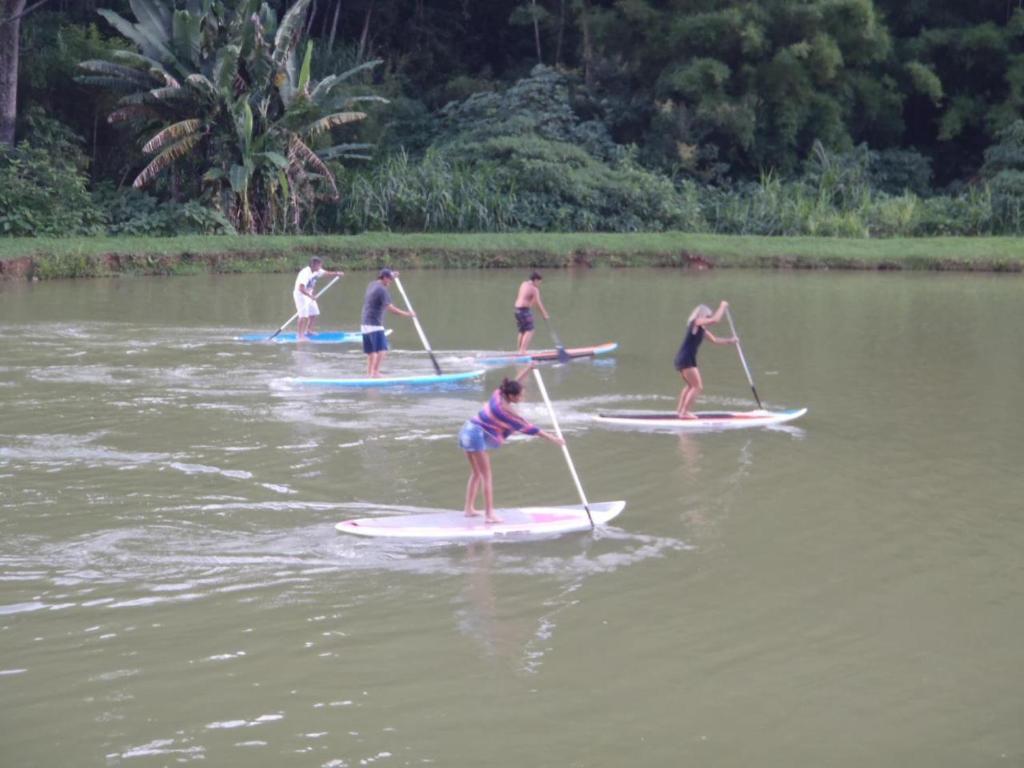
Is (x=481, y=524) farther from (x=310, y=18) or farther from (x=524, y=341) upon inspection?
(x=310, y=18)

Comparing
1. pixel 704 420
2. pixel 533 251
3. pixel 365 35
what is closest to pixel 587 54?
pixel 365 35

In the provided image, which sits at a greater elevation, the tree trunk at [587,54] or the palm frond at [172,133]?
the tree trunk at [587,54]

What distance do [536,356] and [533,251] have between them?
1326cm

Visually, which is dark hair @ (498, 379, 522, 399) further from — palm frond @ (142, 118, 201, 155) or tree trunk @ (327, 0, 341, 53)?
tree trunk @ (327, 0, 341, 53)

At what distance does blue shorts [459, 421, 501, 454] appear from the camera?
9.32m

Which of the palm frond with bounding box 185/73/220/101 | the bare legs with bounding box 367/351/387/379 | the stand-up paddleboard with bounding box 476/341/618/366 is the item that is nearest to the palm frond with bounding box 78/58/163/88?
the palm frond with bounding box 185/73/220/101

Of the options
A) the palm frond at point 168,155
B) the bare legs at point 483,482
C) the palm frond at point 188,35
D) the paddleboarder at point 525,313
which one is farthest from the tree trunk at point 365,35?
the bare legs at point 483,482

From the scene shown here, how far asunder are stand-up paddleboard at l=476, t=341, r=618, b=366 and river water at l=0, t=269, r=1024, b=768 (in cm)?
124

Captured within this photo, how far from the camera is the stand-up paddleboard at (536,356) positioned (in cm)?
1722

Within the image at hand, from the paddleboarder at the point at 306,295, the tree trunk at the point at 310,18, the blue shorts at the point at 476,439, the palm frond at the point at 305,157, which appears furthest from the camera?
the tree trunk at the point at 310,18

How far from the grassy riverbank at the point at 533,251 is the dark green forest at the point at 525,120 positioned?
192 centimetres

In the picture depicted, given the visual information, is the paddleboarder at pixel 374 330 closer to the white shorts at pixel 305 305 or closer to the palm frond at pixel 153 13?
the white shorts at pixel 305 305

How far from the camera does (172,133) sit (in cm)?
2931

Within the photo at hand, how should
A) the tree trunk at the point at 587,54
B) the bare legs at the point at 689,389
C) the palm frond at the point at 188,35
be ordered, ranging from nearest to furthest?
1. the bare legs at the point at 689,389
2. the palm frond at the point at 188,35
3. the tree trunk at the point at 587,54
